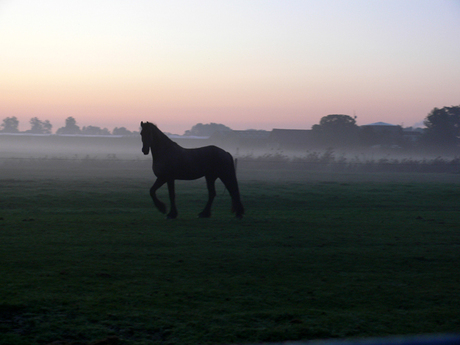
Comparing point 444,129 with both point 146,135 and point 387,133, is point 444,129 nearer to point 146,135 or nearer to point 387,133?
point 387,133

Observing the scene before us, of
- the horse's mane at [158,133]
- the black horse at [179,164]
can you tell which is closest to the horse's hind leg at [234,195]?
the black horse at [179,164]

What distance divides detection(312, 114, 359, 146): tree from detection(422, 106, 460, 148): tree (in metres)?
9.86

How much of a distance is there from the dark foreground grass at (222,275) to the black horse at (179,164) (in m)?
0.58

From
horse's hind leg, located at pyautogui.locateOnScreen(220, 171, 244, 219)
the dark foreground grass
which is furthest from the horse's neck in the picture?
the dark foreground grass

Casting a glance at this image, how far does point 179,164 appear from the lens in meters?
11.1

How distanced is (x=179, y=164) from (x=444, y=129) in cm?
5832

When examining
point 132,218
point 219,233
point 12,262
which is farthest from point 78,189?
point 12,262

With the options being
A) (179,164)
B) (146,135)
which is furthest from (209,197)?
(146,135)

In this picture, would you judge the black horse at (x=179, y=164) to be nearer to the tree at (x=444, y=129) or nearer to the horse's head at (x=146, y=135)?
the horse's head at (x=146, y=135)

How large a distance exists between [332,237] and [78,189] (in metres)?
11.5

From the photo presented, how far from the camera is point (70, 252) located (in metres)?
7.31

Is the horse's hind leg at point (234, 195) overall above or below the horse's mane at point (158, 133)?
below

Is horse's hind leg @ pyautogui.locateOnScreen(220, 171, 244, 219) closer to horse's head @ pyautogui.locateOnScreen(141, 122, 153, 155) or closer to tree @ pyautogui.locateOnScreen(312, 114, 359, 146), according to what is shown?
horse's head @ pyautogui.locateOnScreen(141, 122, 153, 155)

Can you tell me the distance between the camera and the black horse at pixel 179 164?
36.0 ft
